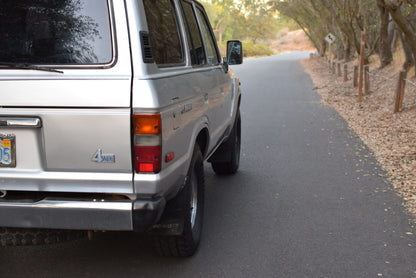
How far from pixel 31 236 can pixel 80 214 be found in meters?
0.47

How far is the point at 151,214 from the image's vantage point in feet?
10.1

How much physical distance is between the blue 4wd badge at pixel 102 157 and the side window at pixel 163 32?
0.76 m

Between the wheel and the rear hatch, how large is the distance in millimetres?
3412

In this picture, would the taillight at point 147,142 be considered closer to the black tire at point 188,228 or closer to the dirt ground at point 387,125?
the black tire at point 188,228

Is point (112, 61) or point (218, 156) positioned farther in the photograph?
point (218, 156)

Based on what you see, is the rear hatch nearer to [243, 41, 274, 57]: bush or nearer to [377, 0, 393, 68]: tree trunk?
[377, 0, 393, 68]: tree trunk

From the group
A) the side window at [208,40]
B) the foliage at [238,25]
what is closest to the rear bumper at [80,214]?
the side window at [208,40]

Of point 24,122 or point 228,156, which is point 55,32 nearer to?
point 24,122

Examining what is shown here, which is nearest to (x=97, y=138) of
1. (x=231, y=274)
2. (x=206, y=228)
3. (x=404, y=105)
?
(x=231, y=274)

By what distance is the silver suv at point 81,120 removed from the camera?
2971mm

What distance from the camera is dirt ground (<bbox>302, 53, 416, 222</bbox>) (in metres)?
6.51

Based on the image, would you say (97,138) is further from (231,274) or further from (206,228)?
(206,228)

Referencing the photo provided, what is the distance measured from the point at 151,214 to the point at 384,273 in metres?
1.99

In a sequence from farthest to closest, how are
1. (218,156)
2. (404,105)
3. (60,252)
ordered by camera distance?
(404,105) → (218,156) → (60,252)
